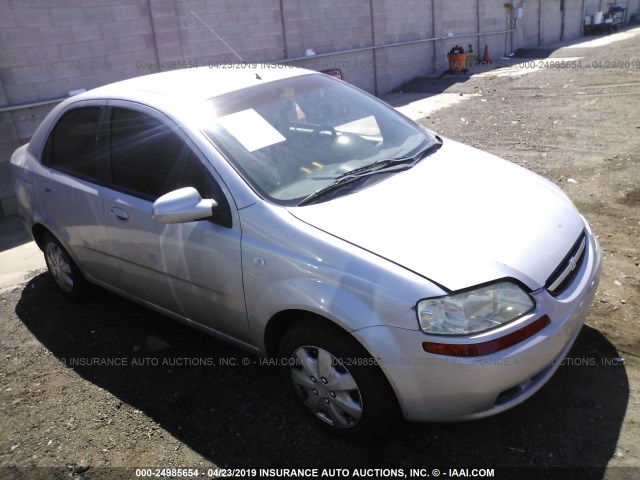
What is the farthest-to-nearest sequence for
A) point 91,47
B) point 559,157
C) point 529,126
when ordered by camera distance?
point 529,126
point 91,47
point 559,157

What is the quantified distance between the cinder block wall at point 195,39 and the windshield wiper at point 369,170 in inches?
97.1

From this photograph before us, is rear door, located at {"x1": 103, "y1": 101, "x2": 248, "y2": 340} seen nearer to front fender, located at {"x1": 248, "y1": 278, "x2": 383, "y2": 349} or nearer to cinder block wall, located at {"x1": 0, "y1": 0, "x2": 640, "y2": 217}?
front fender, located at {"x1": 248, "y1": 278, "x2": 383, "y2": 349}

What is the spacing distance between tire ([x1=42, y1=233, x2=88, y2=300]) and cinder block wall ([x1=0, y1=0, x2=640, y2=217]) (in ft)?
7.34

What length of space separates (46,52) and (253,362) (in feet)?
21.4

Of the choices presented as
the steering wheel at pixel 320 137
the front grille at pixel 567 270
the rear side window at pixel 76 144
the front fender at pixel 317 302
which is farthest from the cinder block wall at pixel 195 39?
the front grille at pixel 567 270

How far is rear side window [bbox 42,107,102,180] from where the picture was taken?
369 centimetres

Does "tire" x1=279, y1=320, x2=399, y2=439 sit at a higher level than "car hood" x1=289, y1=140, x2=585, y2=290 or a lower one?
lower

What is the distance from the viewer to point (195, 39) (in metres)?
10.1

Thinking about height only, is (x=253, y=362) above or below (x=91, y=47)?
below

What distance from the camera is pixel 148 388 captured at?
3320mm

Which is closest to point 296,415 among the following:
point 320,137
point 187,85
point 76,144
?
point 320,137

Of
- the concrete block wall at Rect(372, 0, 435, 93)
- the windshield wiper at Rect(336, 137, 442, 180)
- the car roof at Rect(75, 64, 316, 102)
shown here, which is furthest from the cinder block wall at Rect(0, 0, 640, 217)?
the windshield wiper at Rect(336, 137, 442, 180)

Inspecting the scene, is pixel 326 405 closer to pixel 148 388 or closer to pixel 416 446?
pixel 416 446

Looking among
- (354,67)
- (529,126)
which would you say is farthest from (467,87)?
(529,126)
